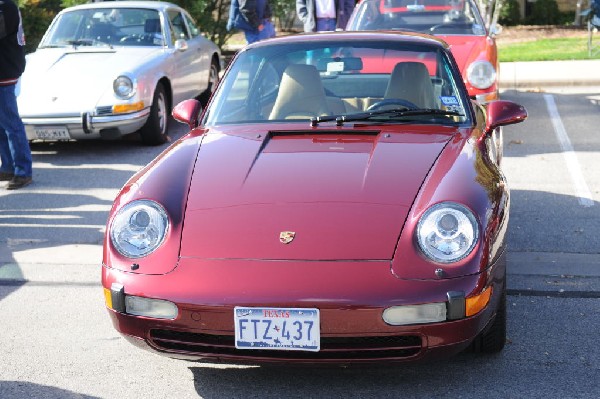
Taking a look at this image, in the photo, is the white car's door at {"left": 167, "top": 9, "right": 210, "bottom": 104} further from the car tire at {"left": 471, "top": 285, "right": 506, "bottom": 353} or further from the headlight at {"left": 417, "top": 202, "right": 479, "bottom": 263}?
the headlight at {"left": 417, "top": 202, "right": 479, "bottom": 263}

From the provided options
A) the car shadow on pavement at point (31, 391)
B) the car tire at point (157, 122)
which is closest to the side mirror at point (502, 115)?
the car shadow on pavement at point (31, 391)

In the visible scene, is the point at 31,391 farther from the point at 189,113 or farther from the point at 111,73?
the point at 111,73

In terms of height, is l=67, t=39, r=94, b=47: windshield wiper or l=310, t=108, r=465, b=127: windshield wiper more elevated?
l=310, t=108, r=465, b=127: windshield wiper

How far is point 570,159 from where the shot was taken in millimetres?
8969

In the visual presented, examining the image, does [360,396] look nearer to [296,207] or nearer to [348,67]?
[296,207]

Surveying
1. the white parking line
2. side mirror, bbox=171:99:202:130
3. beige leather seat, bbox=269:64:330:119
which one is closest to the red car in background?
the white parking line

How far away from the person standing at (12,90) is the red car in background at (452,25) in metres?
3.72

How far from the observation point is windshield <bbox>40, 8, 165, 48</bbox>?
35.3 ft

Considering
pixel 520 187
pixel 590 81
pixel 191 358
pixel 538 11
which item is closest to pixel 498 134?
pixel 520 187

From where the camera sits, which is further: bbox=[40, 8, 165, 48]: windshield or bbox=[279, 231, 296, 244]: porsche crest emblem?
bbox=[40, 8, 165, 48]: windshield

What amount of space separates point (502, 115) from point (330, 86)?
1.19m

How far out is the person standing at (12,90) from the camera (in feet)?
26.6

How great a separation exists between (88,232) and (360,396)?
3.42 m

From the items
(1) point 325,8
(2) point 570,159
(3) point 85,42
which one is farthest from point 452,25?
(3) point 85,42
